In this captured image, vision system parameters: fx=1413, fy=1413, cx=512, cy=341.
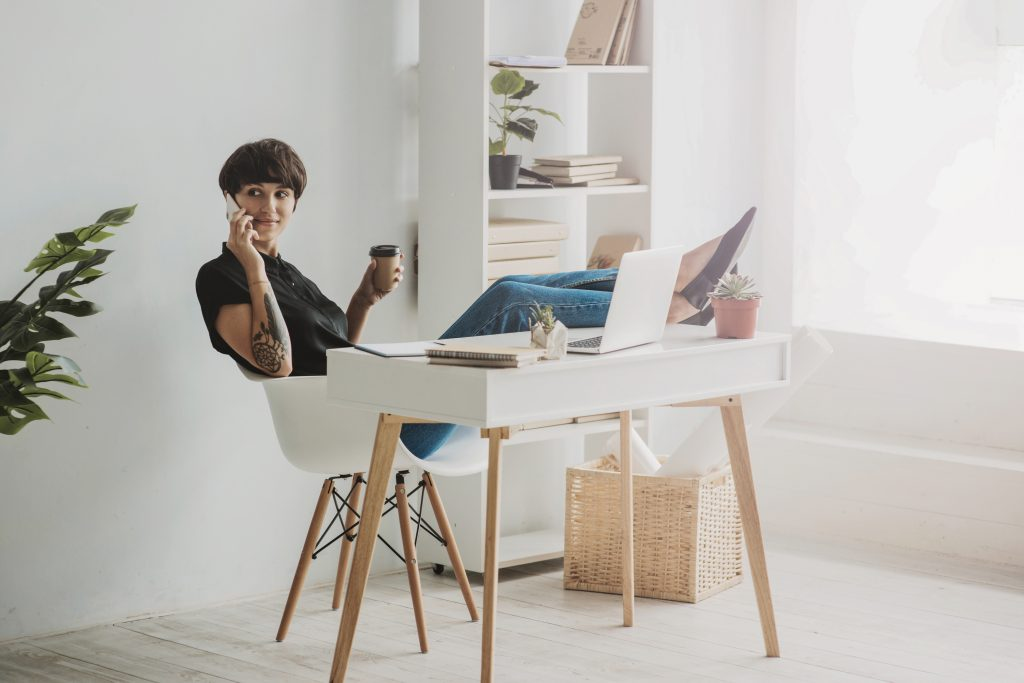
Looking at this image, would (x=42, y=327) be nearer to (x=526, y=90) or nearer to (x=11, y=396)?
(x=11, y=396)

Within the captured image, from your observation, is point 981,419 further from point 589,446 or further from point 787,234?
point 589,446

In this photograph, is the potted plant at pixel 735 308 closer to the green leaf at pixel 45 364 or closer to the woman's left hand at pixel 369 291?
the woman's left hand at pixel 369 291

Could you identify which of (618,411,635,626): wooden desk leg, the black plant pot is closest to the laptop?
(618,411,635,626): wooden desk leg

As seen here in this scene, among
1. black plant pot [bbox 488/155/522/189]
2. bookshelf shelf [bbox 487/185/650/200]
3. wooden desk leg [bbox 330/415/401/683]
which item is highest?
black plant pot [bbox 488/155/522/189]

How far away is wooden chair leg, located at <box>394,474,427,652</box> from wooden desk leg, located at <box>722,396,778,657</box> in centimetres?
86

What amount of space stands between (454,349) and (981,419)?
272cm

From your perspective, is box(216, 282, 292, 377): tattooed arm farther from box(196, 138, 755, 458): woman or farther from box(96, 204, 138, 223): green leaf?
box(96, 204, 138, 223): green leaf

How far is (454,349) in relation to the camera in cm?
310

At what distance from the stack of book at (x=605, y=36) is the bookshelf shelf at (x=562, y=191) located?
40 cm

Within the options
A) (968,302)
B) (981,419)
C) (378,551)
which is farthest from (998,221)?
(378,551)

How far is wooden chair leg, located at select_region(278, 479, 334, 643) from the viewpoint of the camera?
3832 mm

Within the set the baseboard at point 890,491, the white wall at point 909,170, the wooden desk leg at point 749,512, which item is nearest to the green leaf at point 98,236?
the wooden desk leg at point 749,512

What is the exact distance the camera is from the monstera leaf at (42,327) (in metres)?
3.25

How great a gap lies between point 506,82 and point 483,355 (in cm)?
159
